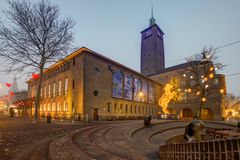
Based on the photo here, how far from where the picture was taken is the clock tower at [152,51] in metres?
65.9

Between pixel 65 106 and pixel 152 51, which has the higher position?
pixel 152 51

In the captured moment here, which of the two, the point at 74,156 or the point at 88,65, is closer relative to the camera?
the point at 74,156

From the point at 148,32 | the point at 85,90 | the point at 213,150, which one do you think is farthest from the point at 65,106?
the point at 148,32

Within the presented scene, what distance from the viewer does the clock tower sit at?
216 ft

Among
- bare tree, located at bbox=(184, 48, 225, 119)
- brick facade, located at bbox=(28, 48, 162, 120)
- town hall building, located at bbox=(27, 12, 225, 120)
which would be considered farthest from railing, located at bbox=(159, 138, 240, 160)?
brick facade, located at bbox=(28, 48, 162, 120)

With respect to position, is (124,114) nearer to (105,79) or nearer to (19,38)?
(105,79)

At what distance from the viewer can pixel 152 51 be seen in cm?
6631

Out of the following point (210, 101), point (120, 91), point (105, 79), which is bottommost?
point (210, 101)

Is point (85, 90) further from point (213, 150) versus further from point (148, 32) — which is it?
point (148, 32)

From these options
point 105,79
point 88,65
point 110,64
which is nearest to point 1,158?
point 88,65

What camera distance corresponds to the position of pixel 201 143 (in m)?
2.32

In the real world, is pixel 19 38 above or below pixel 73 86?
above

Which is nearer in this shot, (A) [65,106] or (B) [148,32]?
(A) [65,106]

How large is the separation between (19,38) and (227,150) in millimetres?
21404
